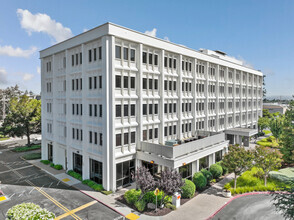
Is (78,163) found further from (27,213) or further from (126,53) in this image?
(27,213)

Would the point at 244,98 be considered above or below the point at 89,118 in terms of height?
above

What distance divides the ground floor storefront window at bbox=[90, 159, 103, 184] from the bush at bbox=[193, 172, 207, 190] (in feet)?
35.3

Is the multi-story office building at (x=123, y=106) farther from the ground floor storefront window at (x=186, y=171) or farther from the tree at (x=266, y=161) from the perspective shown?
the tree at (x=266, y=161)

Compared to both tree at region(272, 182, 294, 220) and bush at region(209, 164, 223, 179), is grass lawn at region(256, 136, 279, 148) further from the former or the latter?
tree at region(272, 182, 294, 220)

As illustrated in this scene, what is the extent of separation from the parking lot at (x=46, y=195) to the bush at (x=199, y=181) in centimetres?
979

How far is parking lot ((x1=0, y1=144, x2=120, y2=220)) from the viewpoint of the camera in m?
18.8

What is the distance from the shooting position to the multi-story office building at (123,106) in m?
22.8

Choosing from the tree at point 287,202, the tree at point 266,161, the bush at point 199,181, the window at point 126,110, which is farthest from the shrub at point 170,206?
the tree at point 266,161

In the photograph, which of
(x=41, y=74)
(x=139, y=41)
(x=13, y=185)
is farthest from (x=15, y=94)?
(x=139, y=41)

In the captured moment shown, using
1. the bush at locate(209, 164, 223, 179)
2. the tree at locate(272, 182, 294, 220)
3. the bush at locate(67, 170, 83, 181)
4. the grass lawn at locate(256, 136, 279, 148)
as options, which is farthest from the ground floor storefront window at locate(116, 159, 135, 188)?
the grass lawn at locate(256, 136, 279, 148)

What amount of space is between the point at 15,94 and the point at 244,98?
7842 cm

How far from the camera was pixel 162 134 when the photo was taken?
27938mm

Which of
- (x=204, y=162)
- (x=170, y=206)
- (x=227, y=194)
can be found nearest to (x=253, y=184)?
(x=227, y=194)

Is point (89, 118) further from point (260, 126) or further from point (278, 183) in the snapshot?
point (260, 126)
